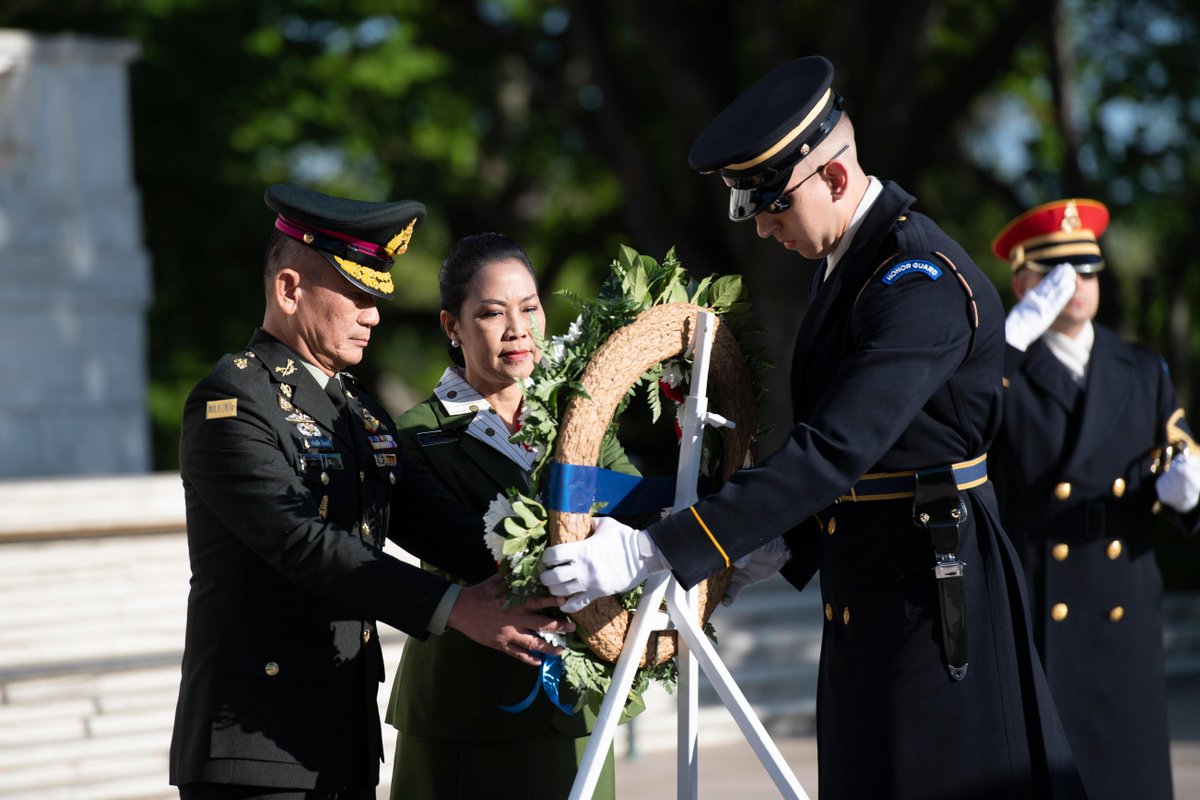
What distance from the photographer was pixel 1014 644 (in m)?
3.17

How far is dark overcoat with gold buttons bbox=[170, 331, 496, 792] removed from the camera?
9.78 feet

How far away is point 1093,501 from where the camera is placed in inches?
195

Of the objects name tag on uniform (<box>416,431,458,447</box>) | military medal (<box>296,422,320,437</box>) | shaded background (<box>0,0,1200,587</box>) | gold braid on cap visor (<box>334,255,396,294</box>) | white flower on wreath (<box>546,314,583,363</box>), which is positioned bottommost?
name tag on uniform (<box>416,431,458,447</box>)

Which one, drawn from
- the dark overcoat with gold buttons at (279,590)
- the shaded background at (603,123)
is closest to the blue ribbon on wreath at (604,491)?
the dark overcoat with gold buttons at (279,590)

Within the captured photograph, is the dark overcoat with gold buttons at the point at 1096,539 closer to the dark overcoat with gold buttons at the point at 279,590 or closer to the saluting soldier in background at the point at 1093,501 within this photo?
the saluting soldier in background at the point at 1093,501

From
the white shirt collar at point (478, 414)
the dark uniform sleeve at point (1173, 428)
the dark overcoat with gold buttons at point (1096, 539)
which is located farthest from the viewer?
the dark uniform sleeve at point (1173, 428)

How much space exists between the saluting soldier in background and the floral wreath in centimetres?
197

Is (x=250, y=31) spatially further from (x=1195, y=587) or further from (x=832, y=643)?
(x=832, y=643)

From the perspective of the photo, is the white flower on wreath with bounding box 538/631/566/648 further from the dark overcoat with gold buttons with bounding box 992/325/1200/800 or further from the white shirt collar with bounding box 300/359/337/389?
the dark overcoat with gold buttons with bounding box 992/325/1200/800

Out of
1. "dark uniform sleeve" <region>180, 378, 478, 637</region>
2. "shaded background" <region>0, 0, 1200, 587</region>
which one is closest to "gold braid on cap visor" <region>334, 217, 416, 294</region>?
"dark uniform sleeve" <region>180, 378, 478, 637</region>

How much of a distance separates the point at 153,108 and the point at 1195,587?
9664 mm

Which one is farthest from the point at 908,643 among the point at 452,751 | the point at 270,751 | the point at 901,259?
the point at 270,751

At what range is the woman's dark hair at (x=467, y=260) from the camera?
3711 mm

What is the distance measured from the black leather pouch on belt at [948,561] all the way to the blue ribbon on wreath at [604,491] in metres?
0.54
